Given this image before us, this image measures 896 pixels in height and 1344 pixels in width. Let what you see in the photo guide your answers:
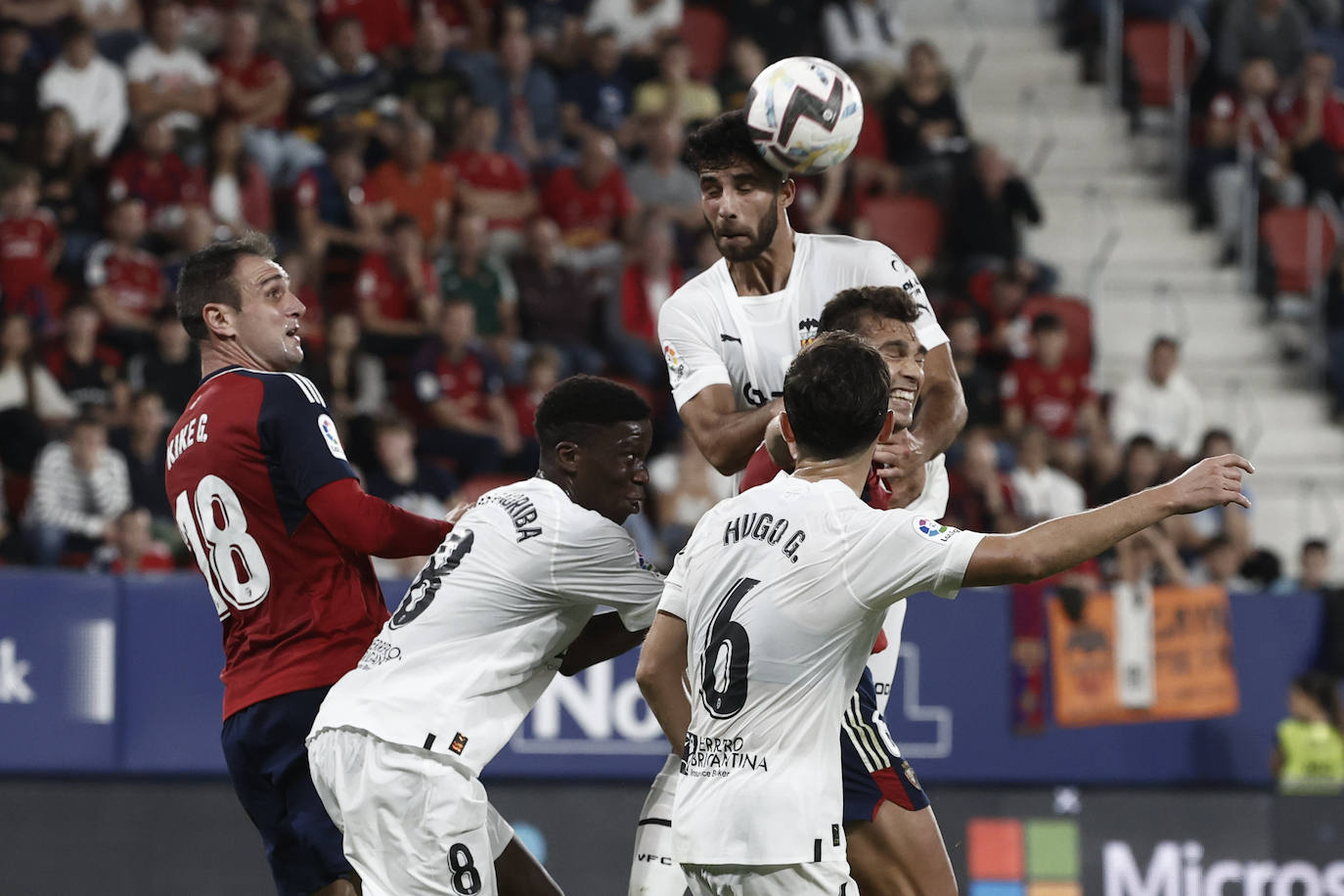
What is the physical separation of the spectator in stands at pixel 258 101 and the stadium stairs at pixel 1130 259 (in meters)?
6.28

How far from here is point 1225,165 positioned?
16719 mm

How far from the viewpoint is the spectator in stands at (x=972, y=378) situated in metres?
13.4

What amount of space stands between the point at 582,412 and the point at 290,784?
4.60ft

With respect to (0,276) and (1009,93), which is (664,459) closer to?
(0,276)

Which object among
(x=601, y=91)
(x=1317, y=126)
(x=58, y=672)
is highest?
(x=1317, y=126)

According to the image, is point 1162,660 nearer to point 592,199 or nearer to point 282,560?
point 592,199

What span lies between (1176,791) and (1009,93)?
29.7ft

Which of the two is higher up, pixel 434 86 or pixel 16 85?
pixel 434 86

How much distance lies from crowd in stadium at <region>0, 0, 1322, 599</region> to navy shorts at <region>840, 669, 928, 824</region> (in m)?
5.52

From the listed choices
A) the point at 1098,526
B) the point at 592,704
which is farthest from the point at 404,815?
the point at 592,704

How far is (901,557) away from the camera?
4641 millimetres

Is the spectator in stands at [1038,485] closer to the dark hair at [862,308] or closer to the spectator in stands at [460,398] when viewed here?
the spectator in stands at [460,398]

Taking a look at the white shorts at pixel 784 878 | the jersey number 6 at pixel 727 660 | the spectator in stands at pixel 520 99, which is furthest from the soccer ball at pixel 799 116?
the spectator in stands at pixel 520 99

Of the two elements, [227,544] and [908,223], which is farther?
[908,223]
